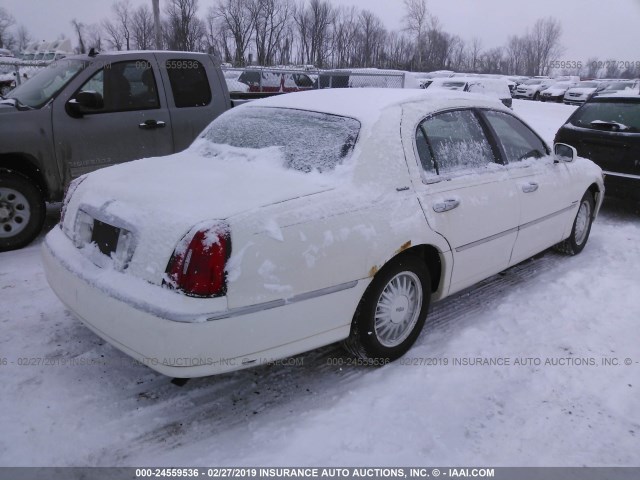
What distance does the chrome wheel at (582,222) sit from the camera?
5208 mm

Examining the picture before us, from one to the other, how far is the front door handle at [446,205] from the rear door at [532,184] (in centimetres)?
82

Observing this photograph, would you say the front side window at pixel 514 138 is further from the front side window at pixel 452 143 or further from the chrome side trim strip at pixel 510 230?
the chrome side trim strip at pixel 510 230

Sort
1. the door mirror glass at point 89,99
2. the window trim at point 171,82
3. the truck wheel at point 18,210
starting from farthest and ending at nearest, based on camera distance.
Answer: the window trim at point 171,82
the door mirror glass at point 89,99
the truck wheel at point 18,210

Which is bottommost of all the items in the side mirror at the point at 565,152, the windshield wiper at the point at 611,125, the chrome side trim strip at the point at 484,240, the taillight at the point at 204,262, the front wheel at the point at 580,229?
the front wheel at the point at 580,229

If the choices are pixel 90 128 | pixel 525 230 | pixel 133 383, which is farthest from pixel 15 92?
pixel 525 230

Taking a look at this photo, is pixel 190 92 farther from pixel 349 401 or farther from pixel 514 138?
pixel 349 401

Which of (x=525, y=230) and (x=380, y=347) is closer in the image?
(x=380, y=347)

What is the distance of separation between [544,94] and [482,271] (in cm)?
3626

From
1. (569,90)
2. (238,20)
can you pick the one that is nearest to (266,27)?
(238,20)

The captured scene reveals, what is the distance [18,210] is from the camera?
495cm

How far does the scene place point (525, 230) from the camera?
412cm

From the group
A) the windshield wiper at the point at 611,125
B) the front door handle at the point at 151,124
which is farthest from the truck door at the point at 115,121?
the windshield wiper at the point at 611,125

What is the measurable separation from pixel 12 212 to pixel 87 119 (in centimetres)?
114

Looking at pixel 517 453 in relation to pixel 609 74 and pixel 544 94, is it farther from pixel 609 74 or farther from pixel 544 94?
pixel 609 74
